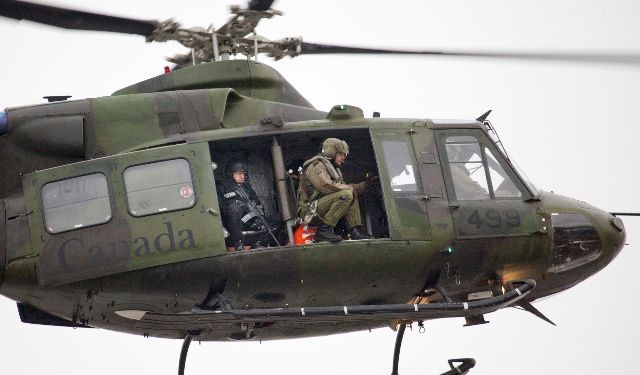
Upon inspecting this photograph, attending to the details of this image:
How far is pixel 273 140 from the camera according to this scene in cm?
1502

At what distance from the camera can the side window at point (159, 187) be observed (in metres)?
14.3

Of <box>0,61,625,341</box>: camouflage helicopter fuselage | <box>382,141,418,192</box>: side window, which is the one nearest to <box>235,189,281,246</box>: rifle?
<box>0,61,625,341</box>: camouflage helicopter fuselage

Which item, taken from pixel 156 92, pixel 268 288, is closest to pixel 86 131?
pixel 156 92

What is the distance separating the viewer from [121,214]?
1423 centimetres

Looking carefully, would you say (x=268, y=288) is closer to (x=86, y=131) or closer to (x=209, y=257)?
(x=209, y=257)

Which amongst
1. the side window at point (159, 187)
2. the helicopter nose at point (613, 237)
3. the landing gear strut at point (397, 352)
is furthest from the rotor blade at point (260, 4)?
the helicopter nose at point (613, 237)

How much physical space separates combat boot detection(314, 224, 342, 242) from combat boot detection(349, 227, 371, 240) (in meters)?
0.19

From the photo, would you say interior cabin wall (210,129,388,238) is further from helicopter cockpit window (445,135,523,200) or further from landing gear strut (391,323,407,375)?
landing gear strut (391,323,407,375)

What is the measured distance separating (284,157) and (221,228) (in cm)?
136

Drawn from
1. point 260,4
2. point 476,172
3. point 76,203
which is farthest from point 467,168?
point 76,203

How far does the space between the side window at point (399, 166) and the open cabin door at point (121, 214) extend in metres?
1.79

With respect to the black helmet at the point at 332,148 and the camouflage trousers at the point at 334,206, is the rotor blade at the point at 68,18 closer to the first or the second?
the black helmet at the point at 332,148

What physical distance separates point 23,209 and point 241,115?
7.99ft

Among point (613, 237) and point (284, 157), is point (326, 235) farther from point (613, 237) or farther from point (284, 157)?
point (613, 237)
